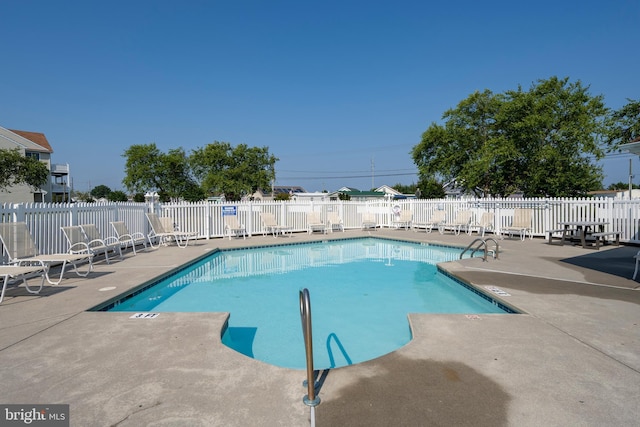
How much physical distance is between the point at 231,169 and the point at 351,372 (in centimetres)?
3848

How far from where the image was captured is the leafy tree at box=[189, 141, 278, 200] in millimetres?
38412

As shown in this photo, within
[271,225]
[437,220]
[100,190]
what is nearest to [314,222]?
[271,225]

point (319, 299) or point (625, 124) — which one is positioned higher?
point (625, 124)

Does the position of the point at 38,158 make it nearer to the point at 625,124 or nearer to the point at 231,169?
the point at 231,169

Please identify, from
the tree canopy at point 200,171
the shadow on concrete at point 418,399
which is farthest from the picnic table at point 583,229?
the tree canopy at point 200,171

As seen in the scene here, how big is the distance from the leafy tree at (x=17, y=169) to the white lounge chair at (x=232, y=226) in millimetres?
27264

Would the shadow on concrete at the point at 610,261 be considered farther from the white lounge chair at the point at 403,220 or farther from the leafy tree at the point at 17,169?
the leafy tree at the point at 17,169

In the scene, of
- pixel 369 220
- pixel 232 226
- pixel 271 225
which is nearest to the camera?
pixel 232 226

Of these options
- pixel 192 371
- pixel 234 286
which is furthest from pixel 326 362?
pixel 234 286

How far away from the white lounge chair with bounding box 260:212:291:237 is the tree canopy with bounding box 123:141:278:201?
79.4 feet

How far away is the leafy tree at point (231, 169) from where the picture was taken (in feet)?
126

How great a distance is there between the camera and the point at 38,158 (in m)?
40.2

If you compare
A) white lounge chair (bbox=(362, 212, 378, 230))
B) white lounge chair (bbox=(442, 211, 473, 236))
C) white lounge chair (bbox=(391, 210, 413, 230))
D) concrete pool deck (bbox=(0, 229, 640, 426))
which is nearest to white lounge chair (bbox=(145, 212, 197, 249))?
concrete pool deck (bbox=(0, 229, 640, 426))

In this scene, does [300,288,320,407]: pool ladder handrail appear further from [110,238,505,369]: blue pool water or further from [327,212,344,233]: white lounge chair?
[327,212,344,233]: white lounge chair
